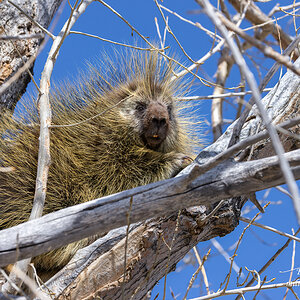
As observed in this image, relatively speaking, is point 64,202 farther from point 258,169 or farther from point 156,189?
point 258,169

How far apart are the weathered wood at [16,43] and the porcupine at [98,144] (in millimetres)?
154

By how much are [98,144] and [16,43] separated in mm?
674

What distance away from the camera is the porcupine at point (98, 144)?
2.13 m

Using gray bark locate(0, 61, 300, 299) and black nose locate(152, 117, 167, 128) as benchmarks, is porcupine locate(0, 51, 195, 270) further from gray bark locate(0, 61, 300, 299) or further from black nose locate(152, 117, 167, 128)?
gray bark locate(0, 61, 300, 299)

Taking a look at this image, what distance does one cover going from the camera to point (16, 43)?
2227mm

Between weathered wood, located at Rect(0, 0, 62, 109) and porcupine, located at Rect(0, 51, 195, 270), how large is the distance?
154mm

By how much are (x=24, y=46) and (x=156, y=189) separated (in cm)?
149

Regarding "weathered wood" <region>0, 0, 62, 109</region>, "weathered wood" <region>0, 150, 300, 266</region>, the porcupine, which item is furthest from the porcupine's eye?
"weathered wood" <region>0, 150, 300, 266</region>

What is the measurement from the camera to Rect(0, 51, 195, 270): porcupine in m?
2.13

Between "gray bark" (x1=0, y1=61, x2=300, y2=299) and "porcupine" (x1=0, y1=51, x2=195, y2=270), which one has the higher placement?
"porcupine" (x1=0, y1=51, x2=195, y2=270)

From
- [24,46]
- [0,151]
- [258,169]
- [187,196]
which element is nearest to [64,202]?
[0,151]

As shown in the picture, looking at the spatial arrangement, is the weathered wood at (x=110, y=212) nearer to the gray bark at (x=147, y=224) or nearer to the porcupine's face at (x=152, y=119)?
the gray bark at (x=147, y=224)

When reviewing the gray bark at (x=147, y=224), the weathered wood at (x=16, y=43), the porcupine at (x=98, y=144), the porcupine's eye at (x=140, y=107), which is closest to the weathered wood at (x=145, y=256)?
the gray bark at (x=147, y=224)

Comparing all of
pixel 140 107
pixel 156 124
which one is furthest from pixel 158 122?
pixel 140 107
